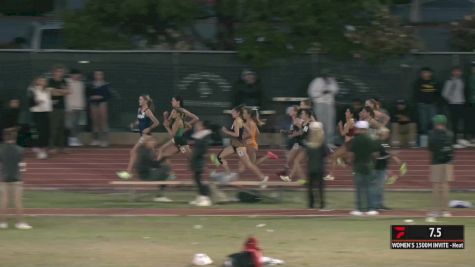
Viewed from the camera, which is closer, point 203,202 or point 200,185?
point 200,185

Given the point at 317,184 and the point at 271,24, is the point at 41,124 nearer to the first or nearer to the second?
the point at 271,24

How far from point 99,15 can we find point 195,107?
3.24 metres

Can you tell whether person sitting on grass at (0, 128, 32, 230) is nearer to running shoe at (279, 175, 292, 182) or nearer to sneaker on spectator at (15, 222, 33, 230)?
sneaker on spectator at (15, 222, 33, 230)

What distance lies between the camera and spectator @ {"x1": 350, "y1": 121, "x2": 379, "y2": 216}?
2036cm

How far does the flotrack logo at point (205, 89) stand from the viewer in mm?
28031

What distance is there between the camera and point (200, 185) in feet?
71.9

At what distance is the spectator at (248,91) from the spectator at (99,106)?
10.4ft

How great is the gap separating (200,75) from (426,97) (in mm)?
5528

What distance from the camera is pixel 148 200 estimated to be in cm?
2306

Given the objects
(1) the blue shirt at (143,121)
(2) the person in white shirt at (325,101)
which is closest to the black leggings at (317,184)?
(1) the blue shirt at (143,121)

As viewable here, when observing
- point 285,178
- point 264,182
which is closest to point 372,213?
point 264,182

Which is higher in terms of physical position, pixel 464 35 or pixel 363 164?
pixel 464 35

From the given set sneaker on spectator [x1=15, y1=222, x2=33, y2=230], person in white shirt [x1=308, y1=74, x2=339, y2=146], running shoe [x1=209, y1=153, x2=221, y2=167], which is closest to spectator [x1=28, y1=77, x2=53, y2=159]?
running shoe [x1=209, y1=153, x2=221, y2=167]

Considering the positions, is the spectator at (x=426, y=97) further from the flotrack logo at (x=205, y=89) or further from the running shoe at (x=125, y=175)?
the running shoe at (x=125, y=175)
